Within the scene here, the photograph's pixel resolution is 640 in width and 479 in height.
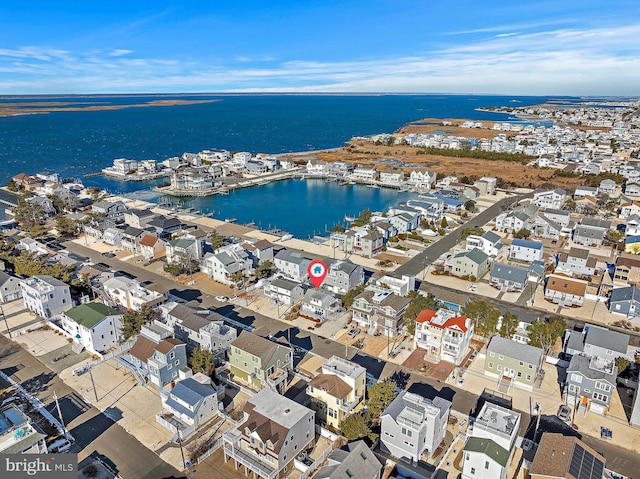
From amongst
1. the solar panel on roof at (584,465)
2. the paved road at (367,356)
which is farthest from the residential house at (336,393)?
the solar panel on roof at (584,465)

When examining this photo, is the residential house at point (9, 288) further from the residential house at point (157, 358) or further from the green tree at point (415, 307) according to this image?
the green tree at point (415, 307)

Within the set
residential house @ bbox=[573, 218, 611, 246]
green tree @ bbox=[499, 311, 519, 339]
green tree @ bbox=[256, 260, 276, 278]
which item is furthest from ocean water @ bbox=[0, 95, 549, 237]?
green tree @ bbox=[499, 311, 519, 339]

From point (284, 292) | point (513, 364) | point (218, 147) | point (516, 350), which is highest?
point (218, 147)

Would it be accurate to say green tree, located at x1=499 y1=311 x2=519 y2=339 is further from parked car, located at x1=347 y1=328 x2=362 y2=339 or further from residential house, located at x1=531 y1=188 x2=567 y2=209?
residential house, located at x1=531 y1=188 x2=567 y2=209

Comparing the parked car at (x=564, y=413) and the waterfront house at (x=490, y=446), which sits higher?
the waterfront house at (x=490, y=446)

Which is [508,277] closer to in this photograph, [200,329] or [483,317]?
[483,317]

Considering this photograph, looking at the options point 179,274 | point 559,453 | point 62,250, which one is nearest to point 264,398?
point 559,453

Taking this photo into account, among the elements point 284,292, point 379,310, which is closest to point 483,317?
point 379,310
